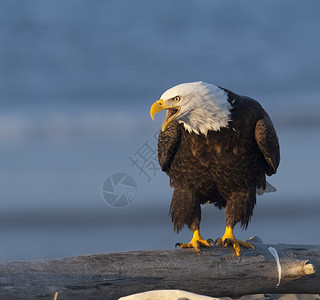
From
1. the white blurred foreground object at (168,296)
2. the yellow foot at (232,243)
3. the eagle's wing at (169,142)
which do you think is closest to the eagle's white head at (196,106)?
the eagle's wing at (169,142)

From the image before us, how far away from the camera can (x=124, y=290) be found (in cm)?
305

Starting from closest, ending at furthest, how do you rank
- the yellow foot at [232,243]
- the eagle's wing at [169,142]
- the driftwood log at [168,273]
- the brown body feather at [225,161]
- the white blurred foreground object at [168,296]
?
the white blurred foreground object at [168,296]
the driftwood log at [168,273]
the yellow foot at [232,243]
the brown body feather at [225,161]
the eagle's wing at [169,142]

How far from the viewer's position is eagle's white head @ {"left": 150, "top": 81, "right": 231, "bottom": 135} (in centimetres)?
358

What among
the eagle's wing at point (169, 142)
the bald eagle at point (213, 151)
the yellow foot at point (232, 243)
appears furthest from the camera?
the eagle's wing at point (169, 142)

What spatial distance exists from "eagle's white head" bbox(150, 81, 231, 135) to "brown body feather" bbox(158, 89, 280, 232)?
6cm

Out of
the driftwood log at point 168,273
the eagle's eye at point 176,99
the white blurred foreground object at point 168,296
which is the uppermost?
the eagle's eye at point 176,99

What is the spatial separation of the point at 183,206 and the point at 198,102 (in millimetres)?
837

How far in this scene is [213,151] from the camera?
149 inches

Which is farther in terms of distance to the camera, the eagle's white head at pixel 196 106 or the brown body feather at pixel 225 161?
the brown body feather at pixel 225 161

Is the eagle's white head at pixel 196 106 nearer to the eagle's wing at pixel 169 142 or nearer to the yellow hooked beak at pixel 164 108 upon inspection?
the yellow hooked beak at pixel 164 108

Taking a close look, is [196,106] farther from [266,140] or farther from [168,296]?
[168,296]

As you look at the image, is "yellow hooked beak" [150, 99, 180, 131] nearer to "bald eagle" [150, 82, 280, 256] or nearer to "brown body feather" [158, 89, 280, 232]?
"bald eagle" [150, 82, 280, 256]

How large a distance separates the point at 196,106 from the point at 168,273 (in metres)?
1.16

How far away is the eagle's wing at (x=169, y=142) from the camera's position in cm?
→ 399
